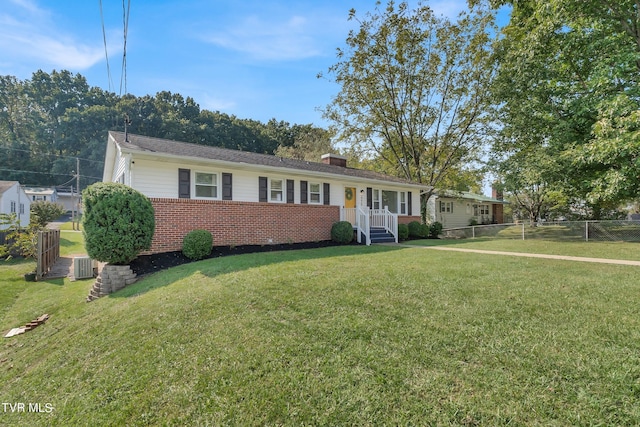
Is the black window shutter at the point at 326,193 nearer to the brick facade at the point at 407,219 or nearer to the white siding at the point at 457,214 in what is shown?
the brick facade at the point at 407,219

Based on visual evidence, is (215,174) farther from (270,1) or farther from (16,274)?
(16,274)

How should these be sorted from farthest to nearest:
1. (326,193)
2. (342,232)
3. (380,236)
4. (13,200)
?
(13,200)
(380,236)
(326,193)
(342,232)

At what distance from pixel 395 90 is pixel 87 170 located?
158 ft

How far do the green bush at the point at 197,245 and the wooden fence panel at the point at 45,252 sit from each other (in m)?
4.82

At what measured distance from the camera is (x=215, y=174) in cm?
1007

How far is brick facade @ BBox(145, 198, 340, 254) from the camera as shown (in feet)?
→ 29.4

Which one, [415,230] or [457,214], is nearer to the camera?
[415,230]

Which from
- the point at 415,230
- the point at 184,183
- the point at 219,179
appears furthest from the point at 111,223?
the point at 415,230

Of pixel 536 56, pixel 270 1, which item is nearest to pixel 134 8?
pixel 270 1

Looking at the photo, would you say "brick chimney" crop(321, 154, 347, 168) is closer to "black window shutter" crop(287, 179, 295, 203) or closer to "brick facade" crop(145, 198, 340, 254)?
"brick facade" crop(145, 198, 340, 254)

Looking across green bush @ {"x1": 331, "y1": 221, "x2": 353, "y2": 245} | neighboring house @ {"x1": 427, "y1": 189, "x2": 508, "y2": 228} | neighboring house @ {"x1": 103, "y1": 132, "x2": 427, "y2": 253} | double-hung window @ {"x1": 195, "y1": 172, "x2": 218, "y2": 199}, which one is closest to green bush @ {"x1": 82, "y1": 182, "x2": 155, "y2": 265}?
neighboring house @ {"x1": 103, "y1": 132, "x2": 427, "y2": 253}

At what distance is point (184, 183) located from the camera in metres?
9.41

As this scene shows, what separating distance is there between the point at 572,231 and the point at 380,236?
29.4 feet

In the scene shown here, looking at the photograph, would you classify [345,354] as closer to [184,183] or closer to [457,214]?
[184,183]
